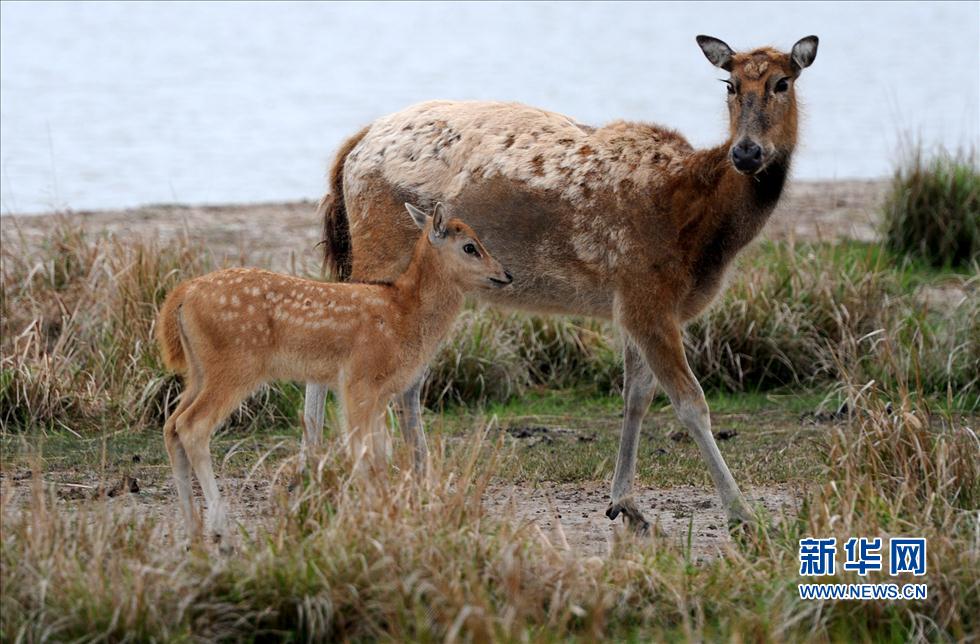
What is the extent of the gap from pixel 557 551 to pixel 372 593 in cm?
80

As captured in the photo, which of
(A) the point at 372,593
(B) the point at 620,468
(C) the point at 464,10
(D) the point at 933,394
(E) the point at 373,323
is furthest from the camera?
(C) the point at 464,10

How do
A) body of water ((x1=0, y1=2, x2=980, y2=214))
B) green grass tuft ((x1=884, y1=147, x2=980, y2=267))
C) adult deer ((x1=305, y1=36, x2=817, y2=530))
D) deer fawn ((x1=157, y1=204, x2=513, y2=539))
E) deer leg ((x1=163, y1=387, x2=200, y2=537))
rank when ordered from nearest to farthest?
deer leg ((x1=163, y1=387, x2=200, y2=537))
deer fawn ((x1=157, y1=204, x2=513, y2=539))
adult deer ((x1=305, y1=36, x2=817, y2=530))
green grass tuft ((x1=884, y1=147, x2=980, y2=267))
body of water ((x1=0, y1=2, x2=980, y2=214))

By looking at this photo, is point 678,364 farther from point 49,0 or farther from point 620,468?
point 49,0

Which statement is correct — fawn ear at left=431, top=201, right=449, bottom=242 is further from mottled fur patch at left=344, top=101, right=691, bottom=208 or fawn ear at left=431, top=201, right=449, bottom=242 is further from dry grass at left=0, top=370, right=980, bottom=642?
dry grass at left=0, top=370, right=980, bottom=642

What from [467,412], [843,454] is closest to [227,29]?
[467,412]

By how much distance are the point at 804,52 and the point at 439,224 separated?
7.03ft

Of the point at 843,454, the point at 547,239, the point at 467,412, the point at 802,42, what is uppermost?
the point at 802,42

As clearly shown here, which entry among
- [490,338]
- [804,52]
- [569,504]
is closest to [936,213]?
[490,338]

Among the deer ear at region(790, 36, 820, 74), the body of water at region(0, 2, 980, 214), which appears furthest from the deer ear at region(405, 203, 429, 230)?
the body of water at region(0, 2, 980, 214)

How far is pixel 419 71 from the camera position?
40625 millimetres

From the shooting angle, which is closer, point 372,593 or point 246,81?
point 372,593

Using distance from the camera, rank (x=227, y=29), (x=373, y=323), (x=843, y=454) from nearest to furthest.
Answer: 1. (x=843, y=454)
2. (x=373, y=323)
3. (x=227, y=29)

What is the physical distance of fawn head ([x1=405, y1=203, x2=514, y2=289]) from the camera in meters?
8.70

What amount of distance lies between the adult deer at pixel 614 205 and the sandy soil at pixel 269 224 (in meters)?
3.06
